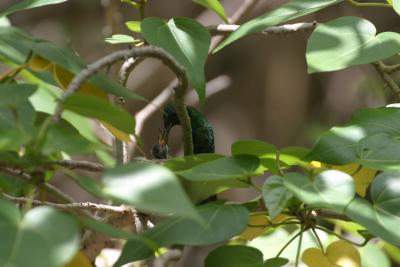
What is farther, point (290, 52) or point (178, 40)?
point (290, 52)

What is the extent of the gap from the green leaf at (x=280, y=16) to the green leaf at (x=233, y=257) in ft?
0.71

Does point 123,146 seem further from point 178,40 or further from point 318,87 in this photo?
point 318,87

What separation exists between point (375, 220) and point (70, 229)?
0.29 m

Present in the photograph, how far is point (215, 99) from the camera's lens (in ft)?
10.9

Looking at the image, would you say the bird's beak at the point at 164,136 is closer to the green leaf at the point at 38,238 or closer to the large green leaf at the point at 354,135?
the large green leaf at the point at 354,135

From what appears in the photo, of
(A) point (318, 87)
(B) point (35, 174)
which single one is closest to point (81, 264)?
(B) point (35, 174)

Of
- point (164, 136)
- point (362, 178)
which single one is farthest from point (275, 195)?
point (164, 136)

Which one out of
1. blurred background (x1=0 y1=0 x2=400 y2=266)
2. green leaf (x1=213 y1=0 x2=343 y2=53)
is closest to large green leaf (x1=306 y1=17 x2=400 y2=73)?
green leaf (x1=213 y1=0 x2=343 y2=53)

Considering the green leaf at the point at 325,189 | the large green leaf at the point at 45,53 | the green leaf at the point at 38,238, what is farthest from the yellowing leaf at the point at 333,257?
the green leaf at the point at 38,238

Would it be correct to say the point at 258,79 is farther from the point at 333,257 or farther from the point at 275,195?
the point at 275,195

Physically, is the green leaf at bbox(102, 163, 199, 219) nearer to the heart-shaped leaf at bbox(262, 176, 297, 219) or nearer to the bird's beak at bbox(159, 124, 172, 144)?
the heart-shaped leaf at bbox(262, 176, 297, 219)

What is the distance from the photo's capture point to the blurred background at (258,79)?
125 inches

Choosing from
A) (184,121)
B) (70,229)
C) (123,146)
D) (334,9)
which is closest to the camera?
(70,229)

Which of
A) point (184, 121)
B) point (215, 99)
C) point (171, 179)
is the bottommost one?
point (215, 99)
